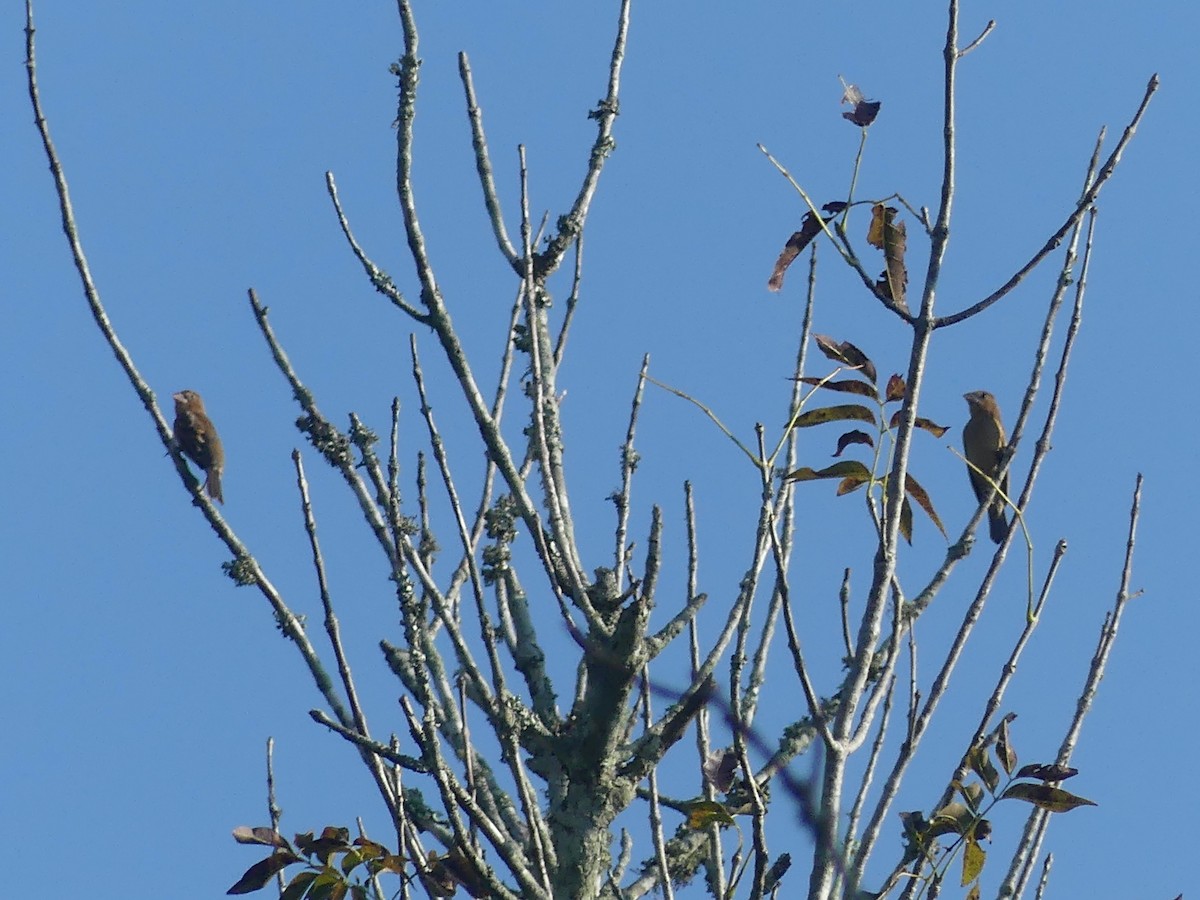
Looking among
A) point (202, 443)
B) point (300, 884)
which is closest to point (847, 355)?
point (300, 884)

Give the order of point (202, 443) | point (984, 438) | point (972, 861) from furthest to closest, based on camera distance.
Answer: point (984, 438), point (202, 443), point (972, 861)

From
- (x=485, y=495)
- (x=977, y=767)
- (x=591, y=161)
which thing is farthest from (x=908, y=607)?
(x=591, y=161)

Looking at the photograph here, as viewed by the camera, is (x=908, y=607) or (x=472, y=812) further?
(x=908, y=607)

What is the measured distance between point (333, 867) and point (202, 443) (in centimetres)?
472

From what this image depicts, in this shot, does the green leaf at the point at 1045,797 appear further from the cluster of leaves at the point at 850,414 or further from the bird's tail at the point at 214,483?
the bird's tail at the point at 214,483

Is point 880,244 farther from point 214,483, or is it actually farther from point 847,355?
point 214,483

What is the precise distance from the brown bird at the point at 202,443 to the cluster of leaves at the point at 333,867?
14.2ft

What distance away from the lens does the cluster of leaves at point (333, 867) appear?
3062 millimetres

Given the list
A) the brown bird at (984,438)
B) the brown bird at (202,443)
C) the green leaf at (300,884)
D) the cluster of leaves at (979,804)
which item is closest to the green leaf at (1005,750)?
the cluster of leaves at (979,804)

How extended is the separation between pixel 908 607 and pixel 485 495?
1205mm

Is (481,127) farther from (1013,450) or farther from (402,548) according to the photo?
(1013,450)

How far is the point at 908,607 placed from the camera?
123 inches

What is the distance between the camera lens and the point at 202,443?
24.7 feet

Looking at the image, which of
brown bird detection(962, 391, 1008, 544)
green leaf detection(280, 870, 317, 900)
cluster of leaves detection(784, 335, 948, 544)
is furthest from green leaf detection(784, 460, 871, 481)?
brown bird detection(962, 391, 1008, 544)
